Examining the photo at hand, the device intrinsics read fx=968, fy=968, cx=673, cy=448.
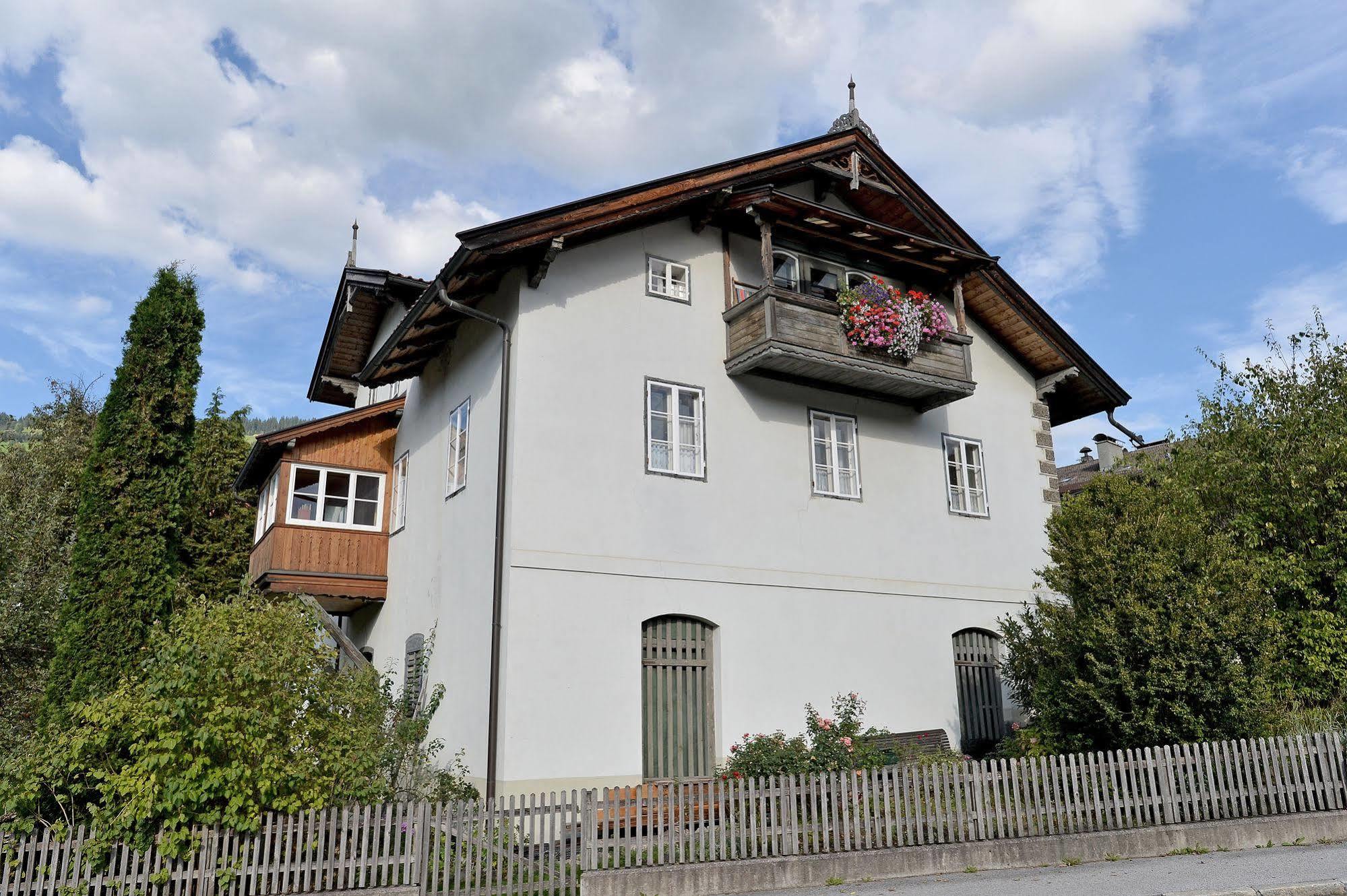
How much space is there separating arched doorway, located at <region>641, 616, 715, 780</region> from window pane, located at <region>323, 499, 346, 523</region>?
7.30 m

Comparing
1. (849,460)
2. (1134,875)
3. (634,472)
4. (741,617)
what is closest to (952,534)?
(849,460)

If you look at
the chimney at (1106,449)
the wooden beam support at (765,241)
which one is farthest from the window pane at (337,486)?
the chimney at (1106,449)

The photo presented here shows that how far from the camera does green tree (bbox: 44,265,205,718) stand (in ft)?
35.0

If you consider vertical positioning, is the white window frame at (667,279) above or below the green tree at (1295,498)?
above

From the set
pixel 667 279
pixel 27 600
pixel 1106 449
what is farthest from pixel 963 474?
pixel 1106 449

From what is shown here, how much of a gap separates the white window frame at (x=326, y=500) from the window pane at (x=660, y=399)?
21.1 feet

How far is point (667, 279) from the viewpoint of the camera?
14.8 meters

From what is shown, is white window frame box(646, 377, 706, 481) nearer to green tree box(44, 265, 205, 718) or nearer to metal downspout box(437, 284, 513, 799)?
metal downspout box(437, 284, 513, 799)

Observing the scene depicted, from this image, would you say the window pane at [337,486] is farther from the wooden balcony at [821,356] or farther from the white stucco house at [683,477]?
the wooden balcony at [821,356]

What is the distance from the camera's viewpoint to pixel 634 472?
13.5 meters

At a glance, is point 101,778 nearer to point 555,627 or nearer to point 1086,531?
point 555,627

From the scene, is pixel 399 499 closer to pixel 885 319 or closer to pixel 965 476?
pixel 885 319

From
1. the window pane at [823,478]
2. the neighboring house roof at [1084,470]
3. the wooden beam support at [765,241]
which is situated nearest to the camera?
the wooden beam support at [765,241]

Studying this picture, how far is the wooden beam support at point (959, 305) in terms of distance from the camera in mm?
16203
